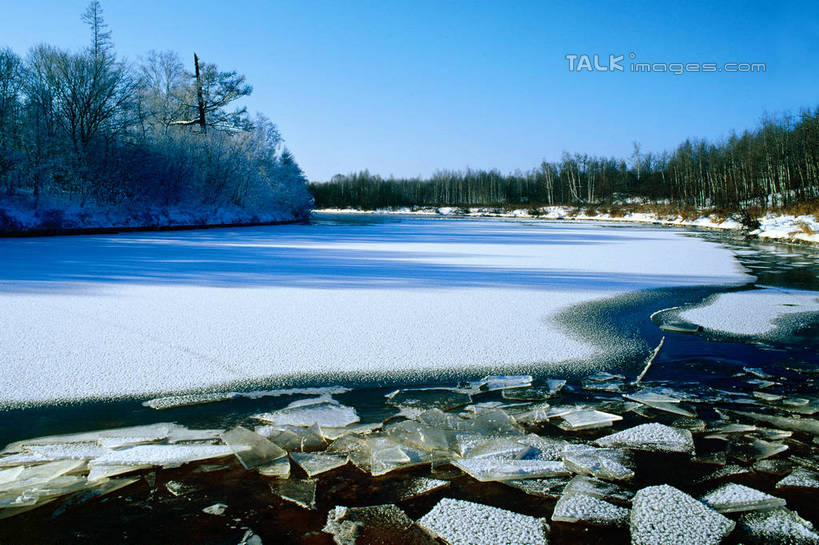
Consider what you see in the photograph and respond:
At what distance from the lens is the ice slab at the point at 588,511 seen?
170cm

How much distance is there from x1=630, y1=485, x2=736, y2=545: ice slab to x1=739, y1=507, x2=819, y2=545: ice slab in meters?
0.07

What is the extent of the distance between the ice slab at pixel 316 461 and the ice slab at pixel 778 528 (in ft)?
4.80

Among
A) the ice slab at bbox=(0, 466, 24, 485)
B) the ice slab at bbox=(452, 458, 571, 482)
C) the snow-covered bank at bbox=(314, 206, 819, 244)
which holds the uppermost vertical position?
the snow-covered bank at bbox=(314, 206, 819, 244)

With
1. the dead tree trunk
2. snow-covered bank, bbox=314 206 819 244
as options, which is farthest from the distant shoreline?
snow-covered bank, bbox=314 206 819 244

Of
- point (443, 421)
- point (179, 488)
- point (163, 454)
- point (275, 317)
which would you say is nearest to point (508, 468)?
point (443, 421)

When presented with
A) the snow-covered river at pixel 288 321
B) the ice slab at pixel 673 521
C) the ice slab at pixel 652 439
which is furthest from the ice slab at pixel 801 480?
the snow-covered river at pixel 288 321

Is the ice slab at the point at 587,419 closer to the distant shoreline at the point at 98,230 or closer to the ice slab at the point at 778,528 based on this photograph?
the ice slab at the point at 778,528

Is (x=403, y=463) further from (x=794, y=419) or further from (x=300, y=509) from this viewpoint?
(x=794, y=419)

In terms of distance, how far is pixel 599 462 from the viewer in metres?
2.11

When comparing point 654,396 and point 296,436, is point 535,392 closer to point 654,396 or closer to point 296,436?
point 654,396

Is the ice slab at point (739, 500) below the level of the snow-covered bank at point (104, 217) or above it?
below

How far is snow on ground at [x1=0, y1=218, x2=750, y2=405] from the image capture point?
3.12m

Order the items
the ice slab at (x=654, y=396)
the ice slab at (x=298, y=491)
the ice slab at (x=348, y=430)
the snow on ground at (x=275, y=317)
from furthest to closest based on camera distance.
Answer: the snow on ground at (x=275, y=317) → the ice slab at (x=654, y=396) → the ice slab at (x=348, y=430) → the ice slab at (x=298, y=491)

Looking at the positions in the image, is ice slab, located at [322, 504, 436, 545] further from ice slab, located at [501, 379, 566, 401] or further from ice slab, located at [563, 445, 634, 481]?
ice slab, located at [501, 379, 566, 401]
